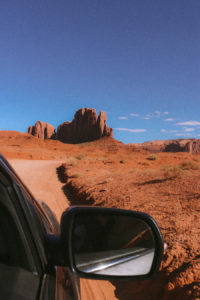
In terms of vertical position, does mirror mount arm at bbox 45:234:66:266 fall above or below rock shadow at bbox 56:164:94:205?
above

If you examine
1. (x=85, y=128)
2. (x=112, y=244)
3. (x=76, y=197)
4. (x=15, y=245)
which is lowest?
(x=76, y=197)

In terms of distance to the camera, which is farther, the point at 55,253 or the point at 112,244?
the point at 112,244

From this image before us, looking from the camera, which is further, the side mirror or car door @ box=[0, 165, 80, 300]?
the side mirror

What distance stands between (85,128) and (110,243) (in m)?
102

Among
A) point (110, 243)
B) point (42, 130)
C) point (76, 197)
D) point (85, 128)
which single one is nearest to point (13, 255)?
point (110, 243)

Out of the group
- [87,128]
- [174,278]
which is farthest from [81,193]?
[87,128]

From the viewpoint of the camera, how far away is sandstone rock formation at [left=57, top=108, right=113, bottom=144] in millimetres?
99562

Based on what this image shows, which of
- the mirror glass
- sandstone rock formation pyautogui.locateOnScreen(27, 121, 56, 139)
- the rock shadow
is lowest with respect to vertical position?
the rock shadow

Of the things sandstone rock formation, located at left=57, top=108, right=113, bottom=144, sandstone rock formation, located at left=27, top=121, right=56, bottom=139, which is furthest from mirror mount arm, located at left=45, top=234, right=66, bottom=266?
sandstone rock formation, located at left=27, top=121, right=56, bottom=139

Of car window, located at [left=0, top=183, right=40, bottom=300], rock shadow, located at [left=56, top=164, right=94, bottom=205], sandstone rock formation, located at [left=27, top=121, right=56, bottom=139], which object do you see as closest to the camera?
car window, located at [left=0, top=183, right=40, bottom=300]

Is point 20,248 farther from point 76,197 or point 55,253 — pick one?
point 76,197

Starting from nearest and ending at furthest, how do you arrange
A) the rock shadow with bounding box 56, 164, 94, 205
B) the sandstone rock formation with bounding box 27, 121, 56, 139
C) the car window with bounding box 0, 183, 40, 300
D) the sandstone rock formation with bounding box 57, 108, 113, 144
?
the car window with bounding box 0, 183, 40, 300 < the rock shadow with bounding box 56, 164, 94, 205 < the sandstone rock formation with bounding box 57, 108, 113, 144 < the sandstone rock formation with bounding box 27, 121, 56, 139

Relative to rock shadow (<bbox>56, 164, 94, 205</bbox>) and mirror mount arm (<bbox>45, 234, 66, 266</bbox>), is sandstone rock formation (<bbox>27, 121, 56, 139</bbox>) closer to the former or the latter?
rock shadow (<bbox>56, 164, 94, 205</bbox>)

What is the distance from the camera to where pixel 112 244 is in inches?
52.4
